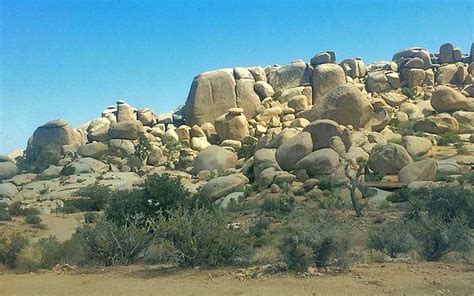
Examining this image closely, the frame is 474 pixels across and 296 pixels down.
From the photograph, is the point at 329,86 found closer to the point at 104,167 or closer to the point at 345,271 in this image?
the point at 104,167

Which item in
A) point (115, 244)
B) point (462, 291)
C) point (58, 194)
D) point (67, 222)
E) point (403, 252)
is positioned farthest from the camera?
point (58, 194)

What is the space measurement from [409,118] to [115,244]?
4538cm

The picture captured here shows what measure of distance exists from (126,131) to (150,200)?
128 ft

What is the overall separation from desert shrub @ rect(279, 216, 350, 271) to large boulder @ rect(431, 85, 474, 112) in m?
42.7

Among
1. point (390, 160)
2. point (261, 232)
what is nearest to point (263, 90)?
point (390, 160)

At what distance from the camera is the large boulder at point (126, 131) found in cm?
6028

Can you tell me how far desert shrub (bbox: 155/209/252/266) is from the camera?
13.7 m

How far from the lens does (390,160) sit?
122 feet

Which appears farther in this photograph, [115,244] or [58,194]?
[58,194]

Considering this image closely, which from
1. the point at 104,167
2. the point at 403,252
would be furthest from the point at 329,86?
the point at 403,252

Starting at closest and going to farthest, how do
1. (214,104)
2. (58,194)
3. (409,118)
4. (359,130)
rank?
(58,194)
(359,130)
(409,118)
(214,104)

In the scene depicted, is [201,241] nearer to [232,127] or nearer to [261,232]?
[261,232]

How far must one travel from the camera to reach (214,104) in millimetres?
62938

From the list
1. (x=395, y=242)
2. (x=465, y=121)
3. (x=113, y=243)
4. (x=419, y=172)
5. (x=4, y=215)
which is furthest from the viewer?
(x=465, y=121)
